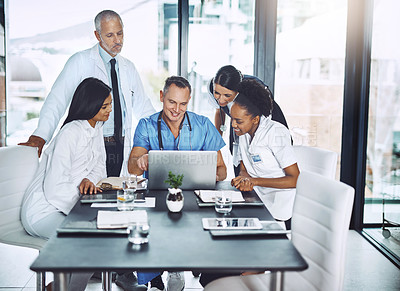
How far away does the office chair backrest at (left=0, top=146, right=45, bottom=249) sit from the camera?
2.91m

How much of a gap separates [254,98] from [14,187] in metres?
2.01

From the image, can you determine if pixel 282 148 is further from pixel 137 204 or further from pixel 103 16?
pixel 103 16

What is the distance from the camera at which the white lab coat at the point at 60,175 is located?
298cm

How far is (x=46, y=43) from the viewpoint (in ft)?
12.9

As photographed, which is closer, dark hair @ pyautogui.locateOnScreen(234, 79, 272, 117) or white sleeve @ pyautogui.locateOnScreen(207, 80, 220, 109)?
dark hair @ pyautogui.locateOnScreen(234, 79, 272, 117)

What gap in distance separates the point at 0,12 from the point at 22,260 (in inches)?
81.5

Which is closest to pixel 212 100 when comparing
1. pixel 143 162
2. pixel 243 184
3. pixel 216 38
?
pixel 216 38

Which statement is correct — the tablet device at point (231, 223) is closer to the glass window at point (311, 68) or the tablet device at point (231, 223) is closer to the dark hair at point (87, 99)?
the dark hair at point (87, 99)

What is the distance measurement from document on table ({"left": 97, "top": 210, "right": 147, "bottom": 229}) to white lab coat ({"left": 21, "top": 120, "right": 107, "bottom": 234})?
2.57 ft

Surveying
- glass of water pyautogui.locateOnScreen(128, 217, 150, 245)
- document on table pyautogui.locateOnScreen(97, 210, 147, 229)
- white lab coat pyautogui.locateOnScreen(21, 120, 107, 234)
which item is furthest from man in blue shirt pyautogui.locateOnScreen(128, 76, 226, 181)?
glass of water pyautogui.locateOnScreen(128, 217, 150, 245)

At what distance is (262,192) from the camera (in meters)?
3.67

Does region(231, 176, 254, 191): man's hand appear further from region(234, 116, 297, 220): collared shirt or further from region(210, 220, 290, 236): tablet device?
region(210, 220, 290, 236): tablet device

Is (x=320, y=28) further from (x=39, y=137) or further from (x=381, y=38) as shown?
(x=39, y=137)

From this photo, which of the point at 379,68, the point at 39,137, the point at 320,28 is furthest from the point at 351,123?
the point at 39,137
